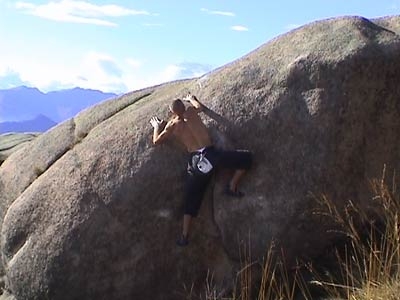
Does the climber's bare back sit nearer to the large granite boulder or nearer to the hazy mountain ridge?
the large granite boulder

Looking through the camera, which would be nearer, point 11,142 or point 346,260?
point 346,260

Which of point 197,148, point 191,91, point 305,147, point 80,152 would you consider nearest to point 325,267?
point 305,147

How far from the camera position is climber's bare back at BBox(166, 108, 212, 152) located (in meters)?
7.83

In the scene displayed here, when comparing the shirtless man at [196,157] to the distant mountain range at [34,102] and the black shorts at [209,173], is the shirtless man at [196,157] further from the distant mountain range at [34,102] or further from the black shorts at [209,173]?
the distant mountain range at [34,102]

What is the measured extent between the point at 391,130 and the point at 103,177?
2.69m

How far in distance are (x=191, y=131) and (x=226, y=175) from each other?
20.1 inches

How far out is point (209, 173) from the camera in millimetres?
7758

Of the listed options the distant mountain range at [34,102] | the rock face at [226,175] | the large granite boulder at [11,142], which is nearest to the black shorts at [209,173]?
the rock face at [226,175]

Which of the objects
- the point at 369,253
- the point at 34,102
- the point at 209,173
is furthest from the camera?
the point at 34,102

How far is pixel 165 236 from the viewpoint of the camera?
314 inches

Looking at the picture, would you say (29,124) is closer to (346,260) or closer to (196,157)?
(196,157)

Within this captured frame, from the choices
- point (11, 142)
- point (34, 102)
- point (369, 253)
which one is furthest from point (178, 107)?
point (34, 102)

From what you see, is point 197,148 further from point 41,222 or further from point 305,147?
point 41,222

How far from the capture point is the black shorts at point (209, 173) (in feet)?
25.4
